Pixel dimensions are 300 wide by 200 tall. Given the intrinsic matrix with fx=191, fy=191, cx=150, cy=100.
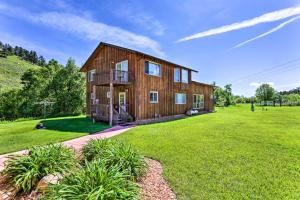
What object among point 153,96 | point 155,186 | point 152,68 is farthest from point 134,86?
point 155,186

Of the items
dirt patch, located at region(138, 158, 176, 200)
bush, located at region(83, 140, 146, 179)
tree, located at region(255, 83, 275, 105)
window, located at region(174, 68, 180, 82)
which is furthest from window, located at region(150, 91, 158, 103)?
tree, located at region(255, 83, 275, 105)

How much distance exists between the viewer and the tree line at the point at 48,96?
86.1 feet

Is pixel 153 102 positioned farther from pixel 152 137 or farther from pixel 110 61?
pixel 152 137

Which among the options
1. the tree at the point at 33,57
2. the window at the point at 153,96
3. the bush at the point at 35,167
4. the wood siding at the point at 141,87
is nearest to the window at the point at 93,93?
the wood siding at the point at 141,87

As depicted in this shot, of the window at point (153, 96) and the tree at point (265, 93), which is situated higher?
the tree at point (265, 93)

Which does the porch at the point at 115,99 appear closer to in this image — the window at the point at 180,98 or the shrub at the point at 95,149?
the window at the point at 180,98

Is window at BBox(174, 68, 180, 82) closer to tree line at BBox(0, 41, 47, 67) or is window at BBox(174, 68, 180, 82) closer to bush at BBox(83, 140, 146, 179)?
bush at BBox(83, 140, 146, 179)

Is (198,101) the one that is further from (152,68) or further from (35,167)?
(35,167)

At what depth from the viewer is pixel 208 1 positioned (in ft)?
38.6

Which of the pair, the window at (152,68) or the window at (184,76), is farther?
the window at (184,76)

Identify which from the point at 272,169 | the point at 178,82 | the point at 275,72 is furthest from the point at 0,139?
the point at 275,72

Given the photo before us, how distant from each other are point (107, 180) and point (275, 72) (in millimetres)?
64855

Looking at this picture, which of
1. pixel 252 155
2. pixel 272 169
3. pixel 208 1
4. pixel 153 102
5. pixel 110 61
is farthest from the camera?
pixel 110 61

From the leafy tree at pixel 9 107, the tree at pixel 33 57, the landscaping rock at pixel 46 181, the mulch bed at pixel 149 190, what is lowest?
the mulch bed at pixel 149 190
